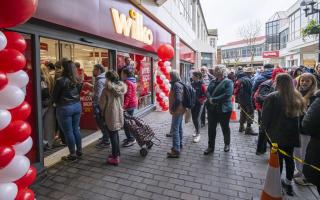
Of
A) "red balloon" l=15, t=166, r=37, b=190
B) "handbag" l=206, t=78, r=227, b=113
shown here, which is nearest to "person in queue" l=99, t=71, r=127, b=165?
"red balloon" l=15, t=166, r=37, b=190

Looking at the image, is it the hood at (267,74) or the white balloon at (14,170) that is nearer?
the white balloon at (14,170)

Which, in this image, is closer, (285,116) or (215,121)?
(285,116)

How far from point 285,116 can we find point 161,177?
202cm

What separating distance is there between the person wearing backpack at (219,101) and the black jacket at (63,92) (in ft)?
8.45

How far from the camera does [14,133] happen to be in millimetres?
2578

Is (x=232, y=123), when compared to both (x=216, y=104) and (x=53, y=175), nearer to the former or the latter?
(x=216, y=104)

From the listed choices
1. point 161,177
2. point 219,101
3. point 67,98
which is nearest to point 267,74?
point 219,101

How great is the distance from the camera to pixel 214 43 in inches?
2074

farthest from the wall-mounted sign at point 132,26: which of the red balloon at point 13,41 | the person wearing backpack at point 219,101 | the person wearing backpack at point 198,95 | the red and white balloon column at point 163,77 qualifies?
the red balloon at point 13,41

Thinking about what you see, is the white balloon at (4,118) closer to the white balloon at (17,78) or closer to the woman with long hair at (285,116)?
the white balloon at (17,78)

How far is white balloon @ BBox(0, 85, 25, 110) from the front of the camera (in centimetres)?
249

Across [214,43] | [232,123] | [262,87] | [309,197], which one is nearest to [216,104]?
[262,87]

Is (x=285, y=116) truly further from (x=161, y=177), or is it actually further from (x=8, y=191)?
(x=8, y=191)

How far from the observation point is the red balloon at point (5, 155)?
244 cm
